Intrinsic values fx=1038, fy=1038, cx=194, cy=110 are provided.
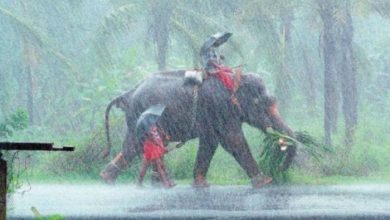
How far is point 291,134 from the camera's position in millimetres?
8602

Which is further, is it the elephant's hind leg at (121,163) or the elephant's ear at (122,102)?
the elephant's ear at (122,102)

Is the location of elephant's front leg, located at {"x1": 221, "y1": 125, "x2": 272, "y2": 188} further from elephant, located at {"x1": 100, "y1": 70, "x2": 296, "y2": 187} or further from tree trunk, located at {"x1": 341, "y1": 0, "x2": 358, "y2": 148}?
tree trunk, located at {"x1": 341, "y1": 0, "x2": 358, "y2": 148}

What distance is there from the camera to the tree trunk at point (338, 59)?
12.7 metres

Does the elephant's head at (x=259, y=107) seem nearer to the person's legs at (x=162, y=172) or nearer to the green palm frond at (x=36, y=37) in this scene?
the person's legs at (x=162, y=172)

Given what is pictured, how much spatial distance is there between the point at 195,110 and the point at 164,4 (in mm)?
4393

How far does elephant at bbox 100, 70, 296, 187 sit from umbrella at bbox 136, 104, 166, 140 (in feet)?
0.36

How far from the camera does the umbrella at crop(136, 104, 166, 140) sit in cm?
864

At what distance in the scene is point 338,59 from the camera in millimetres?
12930

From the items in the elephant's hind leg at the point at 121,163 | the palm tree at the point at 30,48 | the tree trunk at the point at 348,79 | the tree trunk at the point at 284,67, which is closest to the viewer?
the elephant's hind leg at the point at 121,163

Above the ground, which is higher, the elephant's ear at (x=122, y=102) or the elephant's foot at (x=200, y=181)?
the elephant's ear at (x=122, y=102)

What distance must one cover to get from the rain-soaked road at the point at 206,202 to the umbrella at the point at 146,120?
470mm

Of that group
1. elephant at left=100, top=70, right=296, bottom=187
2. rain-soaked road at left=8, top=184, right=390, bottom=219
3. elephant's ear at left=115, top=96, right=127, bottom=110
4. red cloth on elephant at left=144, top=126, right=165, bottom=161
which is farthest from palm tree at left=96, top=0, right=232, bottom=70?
rain-soaked road at left=8, top=184, right=390, bottom=219

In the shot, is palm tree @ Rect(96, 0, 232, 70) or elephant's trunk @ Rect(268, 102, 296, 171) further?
palm tree @ Rect(96, 0, 232, 70)

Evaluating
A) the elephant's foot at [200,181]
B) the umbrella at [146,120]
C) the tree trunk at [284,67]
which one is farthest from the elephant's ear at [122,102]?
the tree trunk at [284,67]
